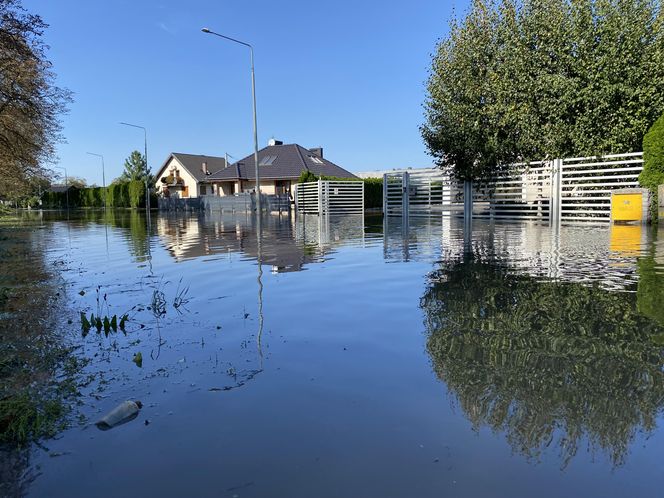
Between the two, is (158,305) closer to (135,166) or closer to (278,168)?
(278,168)

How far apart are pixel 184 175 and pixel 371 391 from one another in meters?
66.6

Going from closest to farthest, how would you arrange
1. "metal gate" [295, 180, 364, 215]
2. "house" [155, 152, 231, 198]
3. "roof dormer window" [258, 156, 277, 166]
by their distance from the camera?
"metal gate" [295, 180, 364, 215], "roof dormer window" [258, 156, 277, 166], "house" [155, 152, 231, 198]

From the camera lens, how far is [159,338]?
4.54m

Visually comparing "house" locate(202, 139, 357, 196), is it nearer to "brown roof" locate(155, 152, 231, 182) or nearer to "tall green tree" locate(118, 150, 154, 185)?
"brown roof" locate(155, 152, 231, 182)

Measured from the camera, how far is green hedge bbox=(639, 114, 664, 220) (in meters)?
14.8

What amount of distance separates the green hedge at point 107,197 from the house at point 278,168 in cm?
1235

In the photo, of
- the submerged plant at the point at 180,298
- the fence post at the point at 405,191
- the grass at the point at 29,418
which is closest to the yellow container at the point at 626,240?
the submerged plant at the point at 180,298

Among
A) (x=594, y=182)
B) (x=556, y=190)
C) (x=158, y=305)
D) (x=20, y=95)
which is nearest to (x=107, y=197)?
(x=20, y=95)

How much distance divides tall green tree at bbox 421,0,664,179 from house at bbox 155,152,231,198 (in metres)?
45.2

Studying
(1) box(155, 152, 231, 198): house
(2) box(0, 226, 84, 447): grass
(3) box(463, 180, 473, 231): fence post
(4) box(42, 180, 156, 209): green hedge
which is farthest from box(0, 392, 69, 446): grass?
(4) box(42, 180, 156, 209): green hedge

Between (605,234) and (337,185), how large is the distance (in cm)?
2286

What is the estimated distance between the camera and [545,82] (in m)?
17.9

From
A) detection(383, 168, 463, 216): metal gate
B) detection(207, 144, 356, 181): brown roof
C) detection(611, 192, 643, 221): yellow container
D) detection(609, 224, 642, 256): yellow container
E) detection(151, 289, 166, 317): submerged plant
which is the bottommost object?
detection(151, 289, 166, 317): submerged plant

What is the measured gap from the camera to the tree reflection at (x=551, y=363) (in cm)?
266
